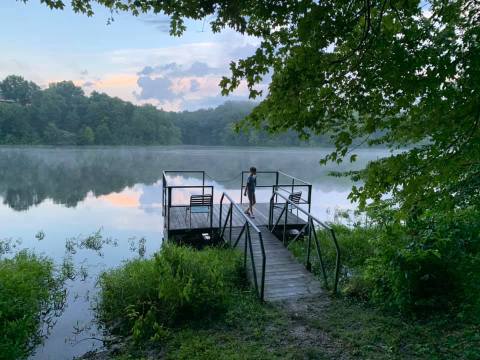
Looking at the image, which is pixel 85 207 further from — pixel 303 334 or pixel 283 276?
pixel 303 334

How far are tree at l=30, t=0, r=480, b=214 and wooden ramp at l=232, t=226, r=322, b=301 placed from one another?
3083 millimetres

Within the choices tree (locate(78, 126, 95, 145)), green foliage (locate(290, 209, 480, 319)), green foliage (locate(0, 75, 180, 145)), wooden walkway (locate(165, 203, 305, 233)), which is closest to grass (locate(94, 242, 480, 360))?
green foliage (locate(290, 209, 480, 319))

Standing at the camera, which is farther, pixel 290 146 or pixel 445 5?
pixel 290 146

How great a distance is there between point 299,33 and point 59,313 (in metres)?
6.63

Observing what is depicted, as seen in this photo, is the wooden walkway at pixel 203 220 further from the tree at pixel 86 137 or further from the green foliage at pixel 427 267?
the tree at pixel 86 137

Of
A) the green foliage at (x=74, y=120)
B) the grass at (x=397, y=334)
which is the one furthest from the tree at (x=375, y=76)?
the green foliage at (x=74, y=120)

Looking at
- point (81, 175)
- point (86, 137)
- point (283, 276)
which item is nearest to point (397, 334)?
point (283, 276)

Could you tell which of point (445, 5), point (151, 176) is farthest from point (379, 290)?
point (151, 176)

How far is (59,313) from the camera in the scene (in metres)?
6.96

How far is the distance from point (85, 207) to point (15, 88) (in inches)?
2416

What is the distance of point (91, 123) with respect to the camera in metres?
59.9

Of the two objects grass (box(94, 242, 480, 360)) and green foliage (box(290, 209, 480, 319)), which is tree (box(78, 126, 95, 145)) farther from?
green foliage (box(290, 209, 480, 319))

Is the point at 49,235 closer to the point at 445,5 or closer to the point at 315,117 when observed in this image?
the point at 315,117

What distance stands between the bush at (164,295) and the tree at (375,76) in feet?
9.61
